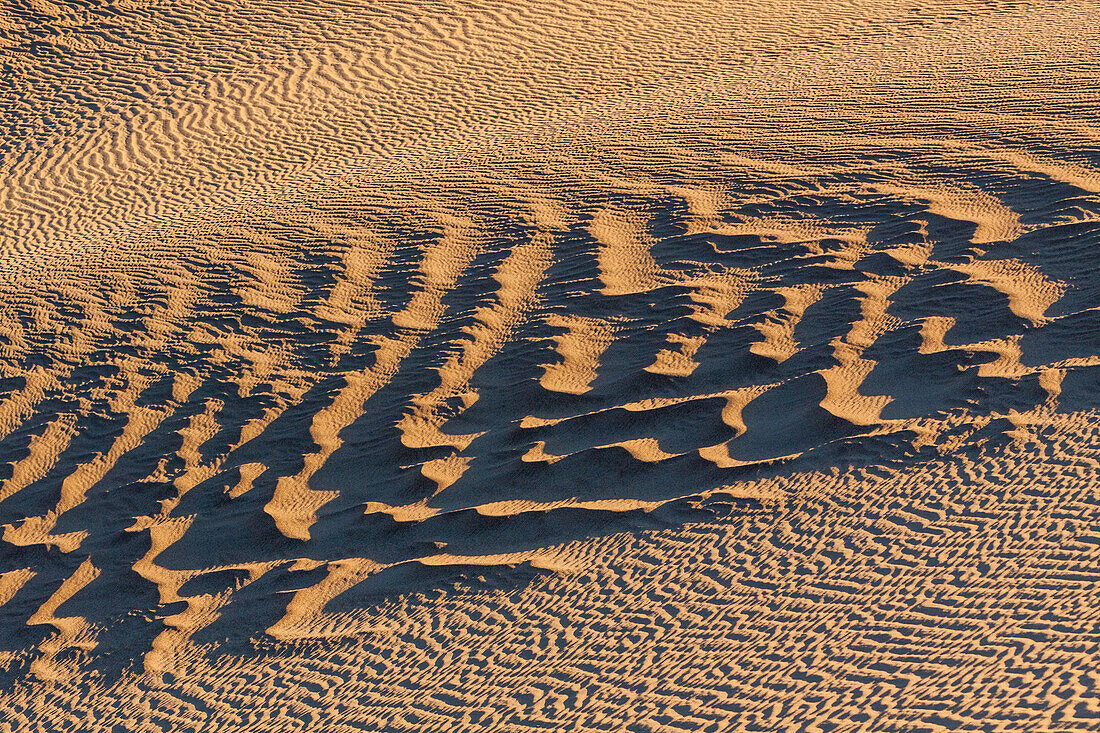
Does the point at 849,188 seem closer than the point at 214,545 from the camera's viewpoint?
No

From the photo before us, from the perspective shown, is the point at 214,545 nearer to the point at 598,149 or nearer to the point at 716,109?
the point at 598,149

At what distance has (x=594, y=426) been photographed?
4898 mm

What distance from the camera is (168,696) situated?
4.12m

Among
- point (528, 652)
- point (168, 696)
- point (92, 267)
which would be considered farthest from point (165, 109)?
point (528, 652)

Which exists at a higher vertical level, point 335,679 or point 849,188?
point 849,188

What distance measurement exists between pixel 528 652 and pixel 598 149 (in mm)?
4562

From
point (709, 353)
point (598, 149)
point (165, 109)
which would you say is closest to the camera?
point (709, 353)

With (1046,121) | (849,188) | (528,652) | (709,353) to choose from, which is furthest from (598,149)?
(528,652)

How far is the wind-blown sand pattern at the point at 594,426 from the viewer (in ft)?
12.6

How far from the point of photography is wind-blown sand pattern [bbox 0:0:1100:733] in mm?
3834

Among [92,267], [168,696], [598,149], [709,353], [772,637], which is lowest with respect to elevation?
[168,696]

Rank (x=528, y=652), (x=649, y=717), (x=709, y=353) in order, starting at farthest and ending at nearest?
1. (x=709, y=353)
2. (x=528, y=652)
3. (x=649, y=717)

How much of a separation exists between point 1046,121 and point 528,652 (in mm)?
5429

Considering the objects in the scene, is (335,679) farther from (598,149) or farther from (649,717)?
(598,149)
